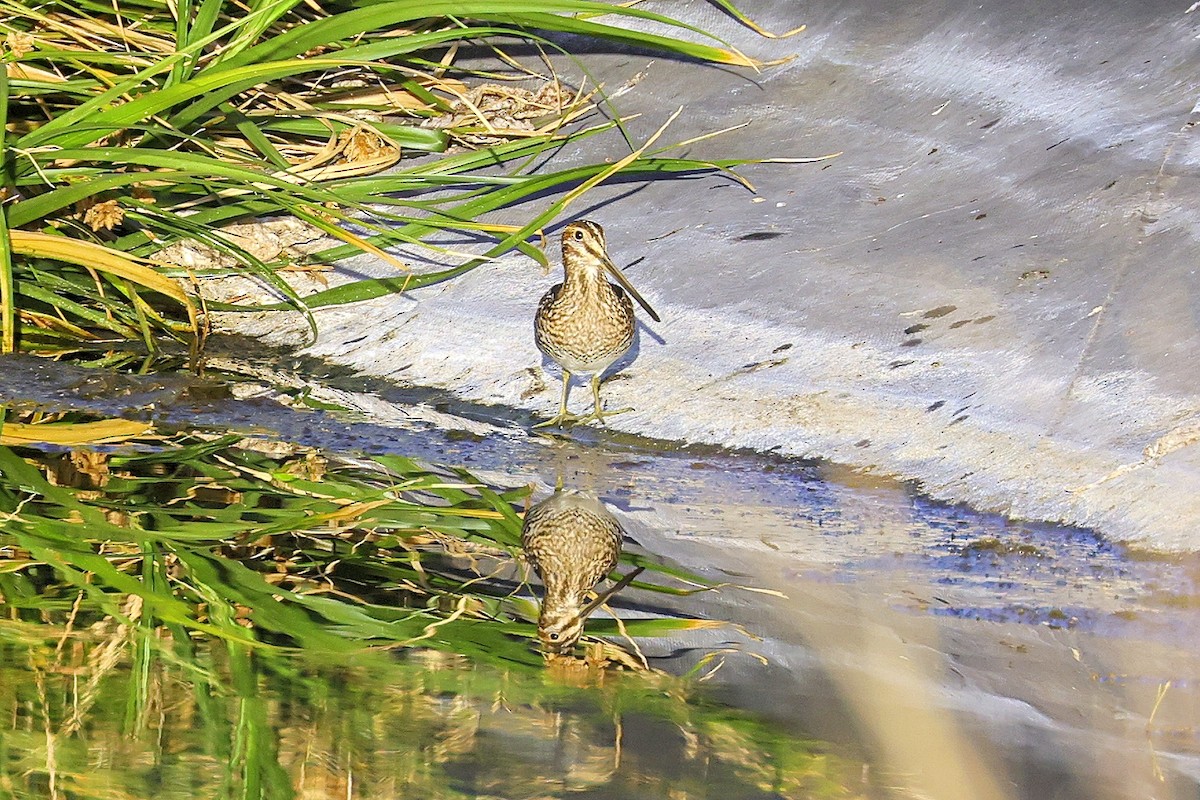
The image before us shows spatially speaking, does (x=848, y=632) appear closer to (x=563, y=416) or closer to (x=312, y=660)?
(x=312, y=660)

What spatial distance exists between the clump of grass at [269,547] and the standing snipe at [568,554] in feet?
0.15

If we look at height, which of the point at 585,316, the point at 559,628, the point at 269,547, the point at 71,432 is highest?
the point at 585,316

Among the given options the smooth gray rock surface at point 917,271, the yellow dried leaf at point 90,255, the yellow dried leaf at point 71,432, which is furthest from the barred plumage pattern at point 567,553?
the yellow dried leaf at point 90,255

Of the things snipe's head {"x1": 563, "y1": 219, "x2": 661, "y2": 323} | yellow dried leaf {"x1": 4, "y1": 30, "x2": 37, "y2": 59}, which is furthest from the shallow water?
yellow dried leaf {"x1": 4, "y1": 30, "x2": 37, "y2": 59}

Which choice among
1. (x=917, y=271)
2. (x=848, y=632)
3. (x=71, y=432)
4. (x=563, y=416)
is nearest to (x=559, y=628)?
(x=848, y=632)

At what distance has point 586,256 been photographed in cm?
454

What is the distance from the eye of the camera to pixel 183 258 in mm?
5309

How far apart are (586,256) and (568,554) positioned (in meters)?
1.41

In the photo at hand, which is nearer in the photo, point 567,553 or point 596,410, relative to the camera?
point 567,553

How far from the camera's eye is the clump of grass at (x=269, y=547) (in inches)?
119

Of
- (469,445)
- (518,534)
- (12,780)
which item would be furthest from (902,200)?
(12,780)

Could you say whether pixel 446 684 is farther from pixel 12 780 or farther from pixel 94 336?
pixel 94 336

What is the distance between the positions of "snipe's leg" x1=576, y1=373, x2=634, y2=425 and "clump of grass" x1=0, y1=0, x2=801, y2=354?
511 mm

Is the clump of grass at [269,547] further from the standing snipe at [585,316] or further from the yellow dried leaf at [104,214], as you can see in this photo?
the yellow dried leaf at [104,214]
